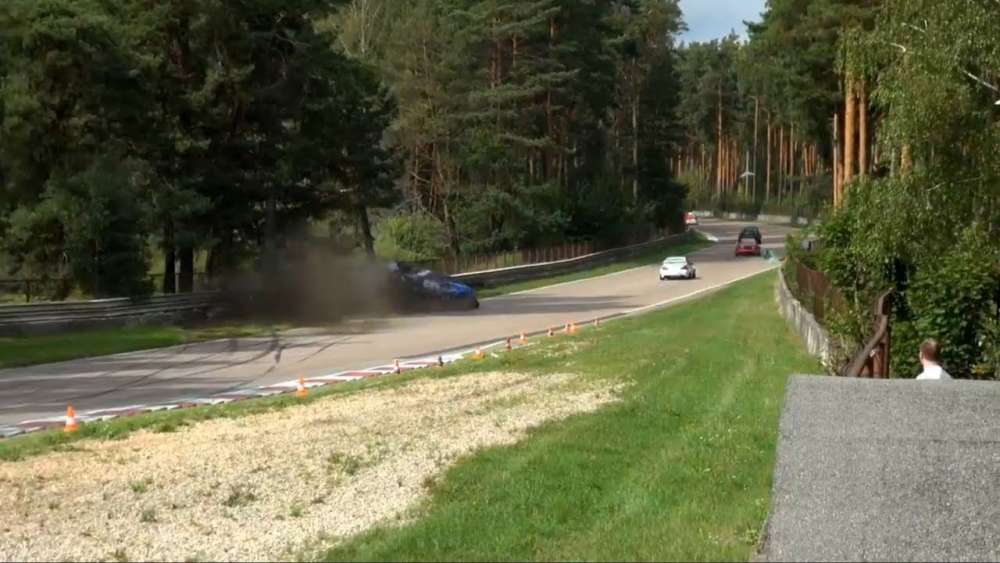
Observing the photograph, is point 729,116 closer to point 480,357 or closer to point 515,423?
point 480,357

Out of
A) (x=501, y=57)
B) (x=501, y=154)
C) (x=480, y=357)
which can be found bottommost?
(x=480, y=357)

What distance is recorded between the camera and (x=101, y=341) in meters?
32.1

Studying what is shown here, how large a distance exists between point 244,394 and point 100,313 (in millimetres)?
15219

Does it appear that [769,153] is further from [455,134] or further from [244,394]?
[244,394]

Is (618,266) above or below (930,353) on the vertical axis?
below

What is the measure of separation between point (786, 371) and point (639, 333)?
404 inches

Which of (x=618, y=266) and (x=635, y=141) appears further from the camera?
(x=635, y=141)

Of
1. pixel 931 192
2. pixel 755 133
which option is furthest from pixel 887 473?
pixel 755 133

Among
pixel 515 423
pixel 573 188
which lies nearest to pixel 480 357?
pixel 515 423

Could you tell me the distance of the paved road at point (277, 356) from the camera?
2245cm

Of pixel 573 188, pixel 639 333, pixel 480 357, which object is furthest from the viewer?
pixel 573 188

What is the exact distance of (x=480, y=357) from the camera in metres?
26.7

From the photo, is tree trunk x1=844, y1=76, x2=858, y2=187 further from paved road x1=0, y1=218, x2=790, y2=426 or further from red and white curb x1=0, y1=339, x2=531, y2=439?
red and white curb x1=0, y1=339, x2=531, y2=439

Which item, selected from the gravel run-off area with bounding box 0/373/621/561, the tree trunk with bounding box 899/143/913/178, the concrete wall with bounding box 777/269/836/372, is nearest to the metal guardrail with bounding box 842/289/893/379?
the gravel run-off area with bounding box 0/373/621/561
